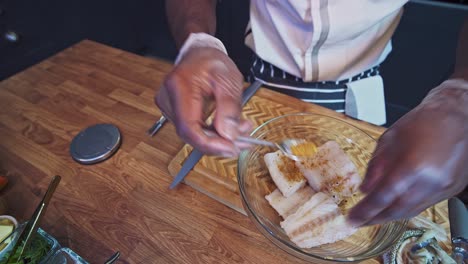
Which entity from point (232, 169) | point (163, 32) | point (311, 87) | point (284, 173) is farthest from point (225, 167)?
point (163, 32)

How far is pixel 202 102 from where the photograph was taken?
0.50 metres

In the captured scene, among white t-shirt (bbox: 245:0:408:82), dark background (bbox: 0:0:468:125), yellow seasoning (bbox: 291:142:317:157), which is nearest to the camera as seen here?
yellow seasoning (bbox: 291:142:317:157)

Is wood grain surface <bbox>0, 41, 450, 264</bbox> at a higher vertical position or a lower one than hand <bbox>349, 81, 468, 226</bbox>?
lower

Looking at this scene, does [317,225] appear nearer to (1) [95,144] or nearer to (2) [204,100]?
(2) [204,100]

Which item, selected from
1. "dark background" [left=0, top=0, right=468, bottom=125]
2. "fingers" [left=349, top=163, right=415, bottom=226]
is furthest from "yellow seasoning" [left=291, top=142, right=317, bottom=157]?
"dark background" [left=0, top=0, right=468, bottom=125]

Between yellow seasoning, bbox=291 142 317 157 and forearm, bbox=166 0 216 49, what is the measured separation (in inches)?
16.7

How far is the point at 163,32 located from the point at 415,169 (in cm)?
227

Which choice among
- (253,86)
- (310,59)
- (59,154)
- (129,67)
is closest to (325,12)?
(310,59)

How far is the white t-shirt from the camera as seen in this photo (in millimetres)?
771

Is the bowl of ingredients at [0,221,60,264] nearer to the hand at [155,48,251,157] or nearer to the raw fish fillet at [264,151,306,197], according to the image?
the hand at [155,48,251,157]

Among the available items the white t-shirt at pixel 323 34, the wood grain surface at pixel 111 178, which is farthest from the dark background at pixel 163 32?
the wood grain surface at pixel 111 178

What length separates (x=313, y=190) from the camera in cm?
61

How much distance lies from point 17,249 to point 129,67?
0.72 m

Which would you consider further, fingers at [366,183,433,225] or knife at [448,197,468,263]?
knife at [448,197,468,263]
